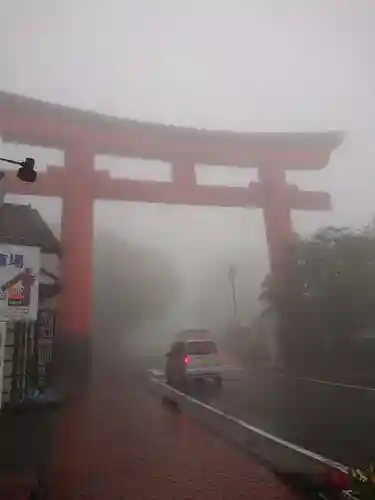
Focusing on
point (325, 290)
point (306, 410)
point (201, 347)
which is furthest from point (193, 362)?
point (325, 290)

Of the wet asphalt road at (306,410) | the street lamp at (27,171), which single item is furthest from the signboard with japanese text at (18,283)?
the wet asphalt road at (306,410)

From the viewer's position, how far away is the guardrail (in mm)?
1781

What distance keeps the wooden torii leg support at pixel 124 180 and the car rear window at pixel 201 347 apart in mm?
395

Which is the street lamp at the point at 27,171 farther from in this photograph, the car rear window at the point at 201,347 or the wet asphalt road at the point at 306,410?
the wet asphalt road at the point at 306,410

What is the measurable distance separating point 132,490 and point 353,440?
33.8 inches

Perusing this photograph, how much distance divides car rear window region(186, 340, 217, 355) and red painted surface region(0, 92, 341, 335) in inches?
15.9

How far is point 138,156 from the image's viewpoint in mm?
2135

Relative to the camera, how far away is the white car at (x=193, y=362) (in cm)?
199

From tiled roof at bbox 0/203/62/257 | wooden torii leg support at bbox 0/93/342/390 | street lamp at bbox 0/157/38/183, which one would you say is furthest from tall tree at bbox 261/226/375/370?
street lamp at bbox 0/157/38/183

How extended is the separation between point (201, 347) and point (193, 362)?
66mm

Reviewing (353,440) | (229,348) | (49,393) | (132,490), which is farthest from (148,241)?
(353,440)

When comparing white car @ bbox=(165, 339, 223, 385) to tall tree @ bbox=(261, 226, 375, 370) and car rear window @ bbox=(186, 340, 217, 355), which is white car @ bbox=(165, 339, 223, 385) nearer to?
car rear window @ bbox=(186, 340, 217, 355)

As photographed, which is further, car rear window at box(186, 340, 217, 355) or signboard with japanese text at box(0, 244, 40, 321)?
car rear window at box(186, 340, 217, 355)

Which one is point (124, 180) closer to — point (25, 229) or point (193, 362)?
point (25, 229)
